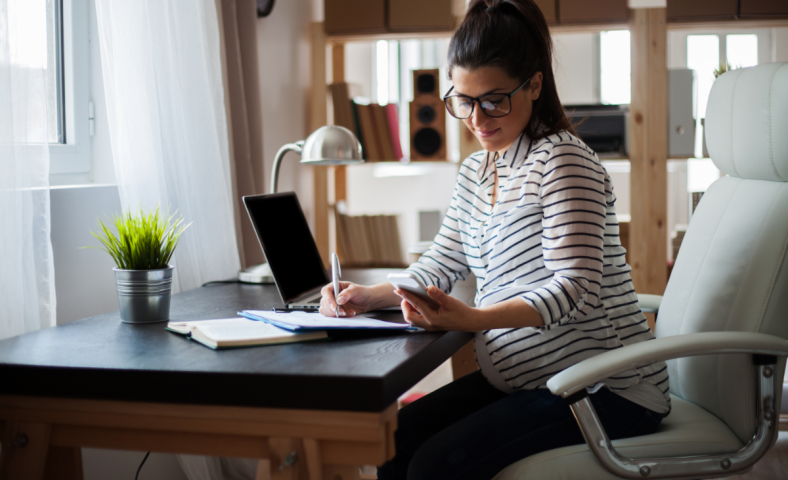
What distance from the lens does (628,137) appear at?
9.06 ft

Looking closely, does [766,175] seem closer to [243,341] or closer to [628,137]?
[243,341]

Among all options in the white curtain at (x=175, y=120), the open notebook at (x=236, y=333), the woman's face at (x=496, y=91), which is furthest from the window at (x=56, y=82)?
the woman's face at (x=496, y=91)

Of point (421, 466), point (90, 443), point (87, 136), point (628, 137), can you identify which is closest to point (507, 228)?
point (421, 466)

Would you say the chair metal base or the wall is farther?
the wall

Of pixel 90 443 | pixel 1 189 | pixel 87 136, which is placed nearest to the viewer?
pixel 90 443

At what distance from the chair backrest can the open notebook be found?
69 cm

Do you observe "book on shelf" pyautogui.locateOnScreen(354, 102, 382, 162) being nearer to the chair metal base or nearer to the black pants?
the black pants

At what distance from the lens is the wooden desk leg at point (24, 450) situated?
0.92m

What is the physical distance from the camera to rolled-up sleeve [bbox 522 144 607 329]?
1.08m

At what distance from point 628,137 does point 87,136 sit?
6.56 feet

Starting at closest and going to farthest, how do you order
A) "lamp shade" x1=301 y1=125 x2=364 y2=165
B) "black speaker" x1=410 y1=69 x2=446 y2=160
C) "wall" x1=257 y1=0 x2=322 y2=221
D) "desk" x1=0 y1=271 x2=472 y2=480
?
1. "desk" x1=0 y1=271 x2=472 y2=480
2. "lamp shade" x1=301 y1=125 x2=364 y2=165
3. "wall" x1=257 y1=0 x2=322 y2=221
4. "black speaker" x1=410 y1=69 x2=446 y2=160

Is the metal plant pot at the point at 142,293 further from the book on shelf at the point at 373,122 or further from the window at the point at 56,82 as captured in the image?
the book on shelf at the point at 373,122

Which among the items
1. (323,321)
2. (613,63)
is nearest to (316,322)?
(323,321)

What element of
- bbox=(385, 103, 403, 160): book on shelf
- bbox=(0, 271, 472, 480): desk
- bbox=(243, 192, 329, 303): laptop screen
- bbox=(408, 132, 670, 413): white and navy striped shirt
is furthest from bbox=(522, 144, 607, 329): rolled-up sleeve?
bbox=(385, 103, 403, 160): book on shelf
